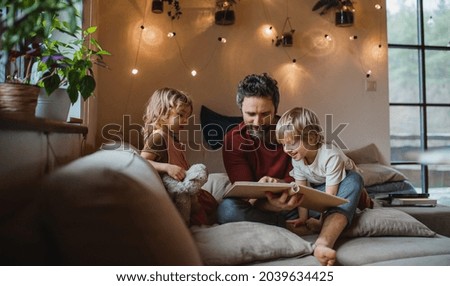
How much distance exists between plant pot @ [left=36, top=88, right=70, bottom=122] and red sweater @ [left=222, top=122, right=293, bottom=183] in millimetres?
634

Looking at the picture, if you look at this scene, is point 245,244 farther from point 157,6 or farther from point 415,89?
point 415,89

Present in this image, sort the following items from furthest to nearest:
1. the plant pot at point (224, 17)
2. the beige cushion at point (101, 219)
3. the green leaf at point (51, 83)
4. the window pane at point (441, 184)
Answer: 1. the plant pot at point (224, 17)
2. the window pane at point (441, 184)
3. the green leaf at point (51, 83)
4. the beige cushion at point (101, 219)

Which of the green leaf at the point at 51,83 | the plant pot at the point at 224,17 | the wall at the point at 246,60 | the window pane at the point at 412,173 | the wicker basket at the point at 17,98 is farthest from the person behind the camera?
the window pane at the point at 412,173

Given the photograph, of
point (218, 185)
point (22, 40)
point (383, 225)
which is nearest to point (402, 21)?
point (218, 185)

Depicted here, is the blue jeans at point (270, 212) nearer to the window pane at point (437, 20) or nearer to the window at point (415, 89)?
the window pane at point (437, 20)

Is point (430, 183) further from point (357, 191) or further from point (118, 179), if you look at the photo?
point (118, 179)

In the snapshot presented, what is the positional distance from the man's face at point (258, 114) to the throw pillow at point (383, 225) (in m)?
0.47

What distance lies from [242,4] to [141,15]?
2.31ft

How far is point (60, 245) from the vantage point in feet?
1.50

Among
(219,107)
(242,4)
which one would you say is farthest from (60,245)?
(242,4)

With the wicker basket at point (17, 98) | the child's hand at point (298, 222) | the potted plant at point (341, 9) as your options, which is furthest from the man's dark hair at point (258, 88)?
the potted plant at point (341, 9)

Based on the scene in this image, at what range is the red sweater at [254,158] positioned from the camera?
5.09ft

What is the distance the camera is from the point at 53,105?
3.65 feet
